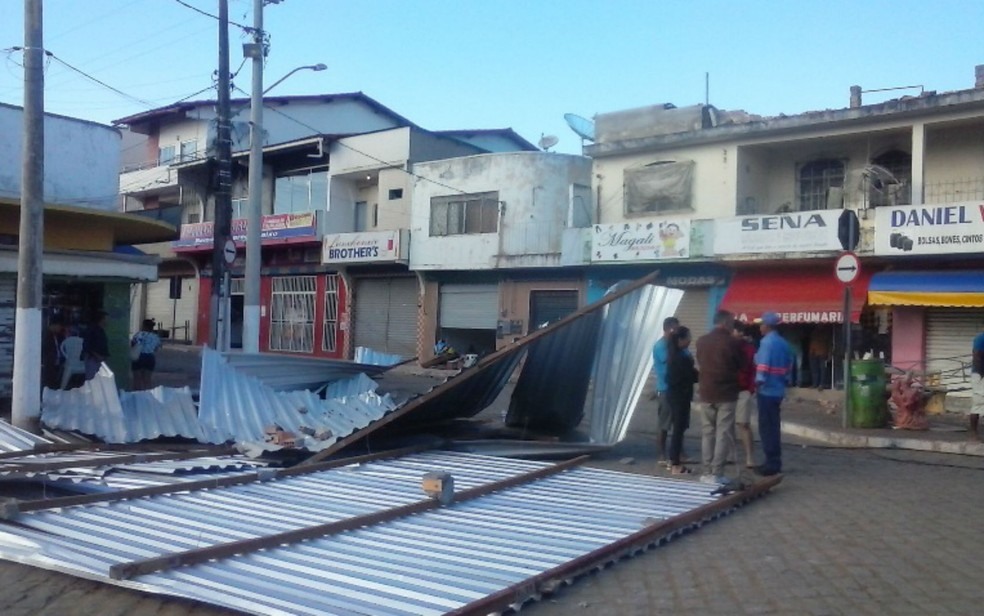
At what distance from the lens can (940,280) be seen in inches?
804

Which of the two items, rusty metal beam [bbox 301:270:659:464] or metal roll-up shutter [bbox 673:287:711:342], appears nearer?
rusty metal beam [bbox 301:270:659:464]

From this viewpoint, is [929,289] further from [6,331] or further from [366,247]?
[366,247]

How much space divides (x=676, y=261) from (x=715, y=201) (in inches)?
70.9

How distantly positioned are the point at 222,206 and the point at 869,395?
499 inches

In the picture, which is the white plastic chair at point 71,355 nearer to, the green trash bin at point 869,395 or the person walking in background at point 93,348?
the person walking in background at point 93,348

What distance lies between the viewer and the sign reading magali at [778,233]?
21969 millimetres

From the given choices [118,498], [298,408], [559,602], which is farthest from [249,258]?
[559,602]

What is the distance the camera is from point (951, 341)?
21078 millimetres

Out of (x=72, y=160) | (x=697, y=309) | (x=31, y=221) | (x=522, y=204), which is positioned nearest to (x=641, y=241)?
(x=697, y=309)

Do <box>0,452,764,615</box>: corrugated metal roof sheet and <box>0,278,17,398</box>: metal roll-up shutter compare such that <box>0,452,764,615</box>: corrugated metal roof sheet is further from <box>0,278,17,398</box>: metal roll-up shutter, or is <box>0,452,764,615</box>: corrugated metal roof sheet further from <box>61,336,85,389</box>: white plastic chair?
<box>0,278,17,398</box>: metal roll-up shutter

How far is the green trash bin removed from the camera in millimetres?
14484

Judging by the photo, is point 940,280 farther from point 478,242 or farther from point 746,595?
point 746,595

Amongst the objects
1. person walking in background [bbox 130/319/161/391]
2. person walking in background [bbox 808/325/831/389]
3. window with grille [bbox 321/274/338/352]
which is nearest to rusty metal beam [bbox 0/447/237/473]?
person walking in background [bbox 130/319/161/391]

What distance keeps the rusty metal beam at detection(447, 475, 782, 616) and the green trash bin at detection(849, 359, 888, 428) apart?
21.7 ft
